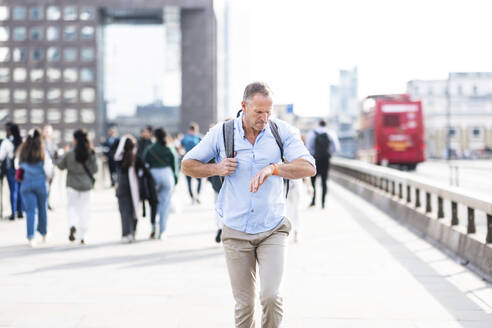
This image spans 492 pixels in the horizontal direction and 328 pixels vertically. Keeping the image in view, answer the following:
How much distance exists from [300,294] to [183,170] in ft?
9.07

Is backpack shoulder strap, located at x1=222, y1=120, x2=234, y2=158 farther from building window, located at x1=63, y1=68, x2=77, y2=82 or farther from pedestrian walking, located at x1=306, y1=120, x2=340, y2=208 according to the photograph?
building window, located at x1=63, y1=68, x2=77, y2=82

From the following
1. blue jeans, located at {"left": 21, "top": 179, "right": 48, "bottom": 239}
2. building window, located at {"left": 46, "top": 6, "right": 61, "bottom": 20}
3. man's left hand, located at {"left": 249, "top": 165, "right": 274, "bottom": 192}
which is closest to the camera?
man's left hand, located at {"left": 249, "top": 165, "right": 274, "bottom": 192}

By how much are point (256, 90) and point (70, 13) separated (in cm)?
9595

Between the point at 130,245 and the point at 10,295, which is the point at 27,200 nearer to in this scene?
the point at 130,245

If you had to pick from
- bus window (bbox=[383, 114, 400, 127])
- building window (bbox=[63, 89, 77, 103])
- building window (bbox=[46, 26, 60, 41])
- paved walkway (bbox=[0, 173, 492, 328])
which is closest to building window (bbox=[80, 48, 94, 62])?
building window (bbox=[46, 26, 60, 41])

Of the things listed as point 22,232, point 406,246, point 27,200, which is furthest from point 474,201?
point 22,232

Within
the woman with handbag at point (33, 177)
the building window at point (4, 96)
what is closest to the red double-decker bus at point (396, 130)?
the woman with handbag at point (33, 177)

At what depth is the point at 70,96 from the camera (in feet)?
326

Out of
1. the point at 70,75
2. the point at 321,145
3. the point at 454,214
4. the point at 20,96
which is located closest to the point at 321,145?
the point at 321,145

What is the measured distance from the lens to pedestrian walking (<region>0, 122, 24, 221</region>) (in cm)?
1258

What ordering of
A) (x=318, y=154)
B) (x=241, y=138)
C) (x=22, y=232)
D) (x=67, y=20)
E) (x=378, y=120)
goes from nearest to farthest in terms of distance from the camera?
(x=241, y=138)
(x=22, y=232)
(x=318, y=154)
(x=378, y=120)
(x=67, y=20)

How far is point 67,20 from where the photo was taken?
314 feet

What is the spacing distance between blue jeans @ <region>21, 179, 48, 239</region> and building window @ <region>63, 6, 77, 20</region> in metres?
88.1

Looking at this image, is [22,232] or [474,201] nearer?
[474,201]
